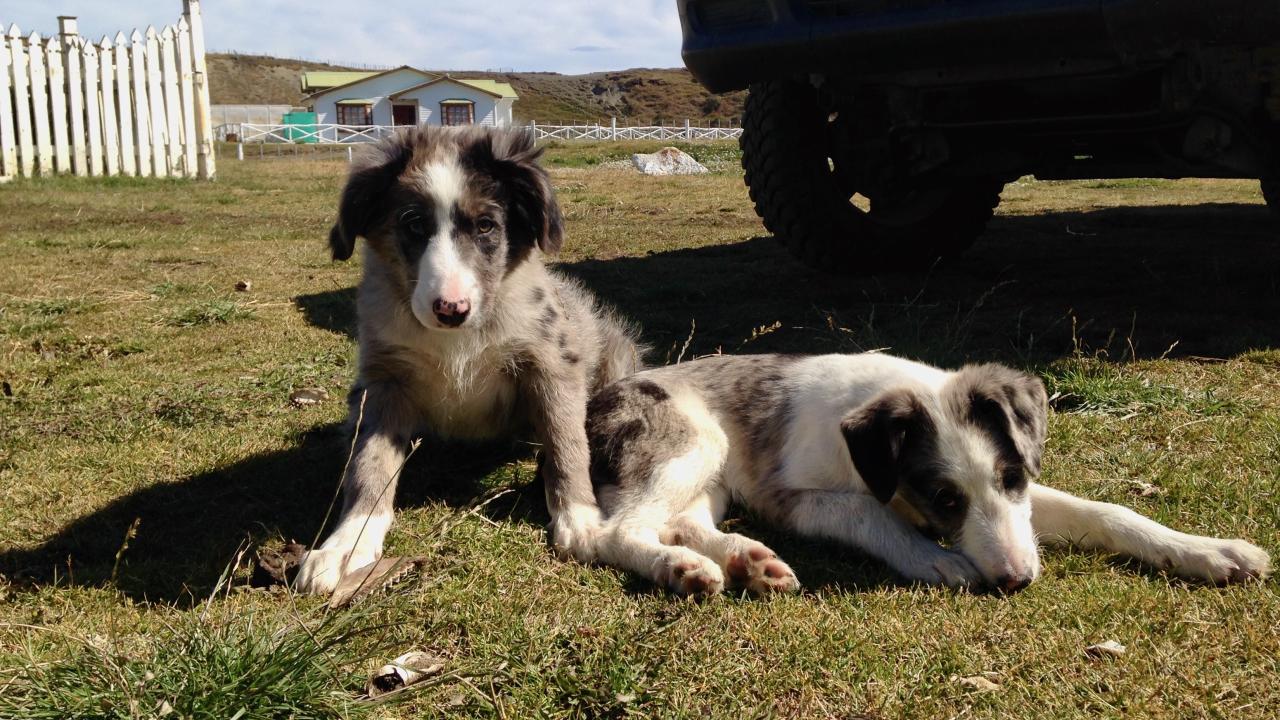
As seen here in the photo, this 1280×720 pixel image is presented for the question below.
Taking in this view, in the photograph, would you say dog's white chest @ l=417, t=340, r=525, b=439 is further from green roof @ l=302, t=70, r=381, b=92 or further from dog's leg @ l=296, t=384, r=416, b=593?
green roof @ l=302, t=70, r=381, b=92

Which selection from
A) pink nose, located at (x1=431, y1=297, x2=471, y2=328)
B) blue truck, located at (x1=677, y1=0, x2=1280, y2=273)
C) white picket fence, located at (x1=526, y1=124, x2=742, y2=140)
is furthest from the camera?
white picket fence, located at (x1=526, y1=124, x2=742, y2=140)

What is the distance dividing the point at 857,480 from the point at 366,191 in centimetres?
192

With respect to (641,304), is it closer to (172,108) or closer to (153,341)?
(153,341)

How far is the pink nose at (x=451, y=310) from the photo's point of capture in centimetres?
317

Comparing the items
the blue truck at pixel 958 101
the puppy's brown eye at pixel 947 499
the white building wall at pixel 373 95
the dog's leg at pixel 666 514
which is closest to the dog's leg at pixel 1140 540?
the puppy's brown eye at pixel 947 499

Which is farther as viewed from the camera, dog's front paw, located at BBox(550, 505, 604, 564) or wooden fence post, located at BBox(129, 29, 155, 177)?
wooden fence post, located at BBox(129, 29, 155, 177)

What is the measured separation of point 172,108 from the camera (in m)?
16.2

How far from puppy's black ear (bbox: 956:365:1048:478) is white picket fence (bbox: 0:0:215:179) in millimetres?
15694

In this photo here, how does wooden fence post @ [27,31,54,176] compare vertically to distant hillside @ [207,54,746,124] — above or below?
below

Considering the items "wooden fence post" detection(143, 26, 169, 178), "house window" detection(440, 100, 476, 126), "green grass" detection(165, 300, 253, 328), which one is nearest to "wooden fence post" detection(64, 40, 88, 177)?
"wooden fence post" detection(143, 26, 169, 178)

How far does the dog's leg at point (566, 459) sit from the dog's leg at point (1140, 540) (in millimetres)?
1389

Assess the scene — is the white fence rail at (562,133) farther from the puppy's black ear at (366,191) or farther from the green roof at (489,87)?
the puppy's black ear at (366,191)

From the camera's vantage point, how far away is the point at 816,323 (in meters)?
5.84

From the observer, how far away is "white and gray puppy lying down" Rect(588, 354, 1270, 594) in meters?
2.91
